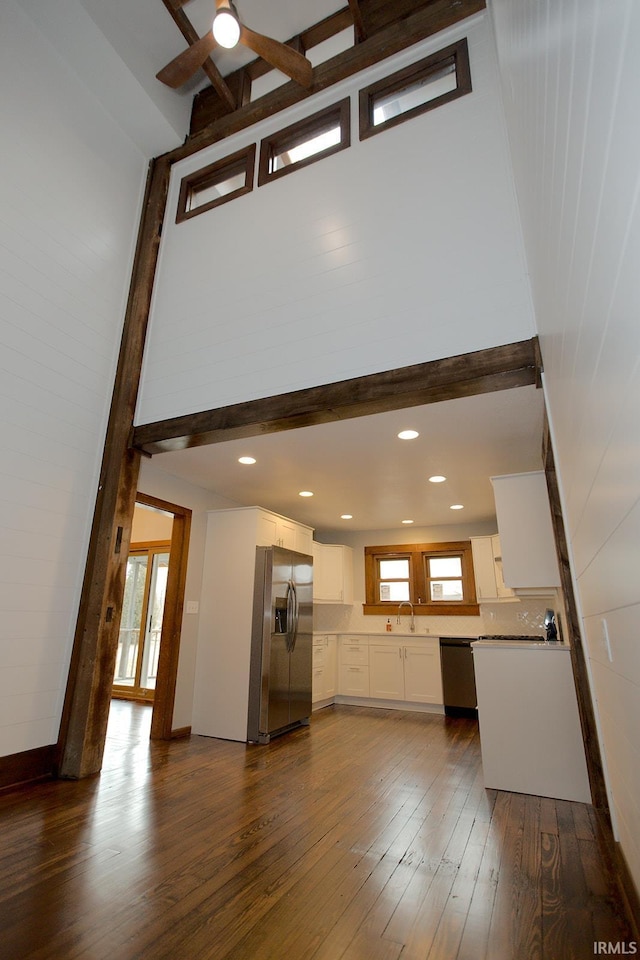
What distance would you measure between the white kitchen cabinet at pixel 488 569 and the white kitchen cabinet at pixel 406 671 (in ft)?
3.01

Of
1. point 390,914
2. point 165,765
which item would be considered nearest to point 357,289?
point 390,914

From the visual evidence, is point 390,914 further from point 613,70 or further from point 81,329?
point 81,329

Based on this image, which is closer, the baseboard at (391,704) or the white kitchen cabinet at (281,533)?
the white kitchen cabinet at (281,533)

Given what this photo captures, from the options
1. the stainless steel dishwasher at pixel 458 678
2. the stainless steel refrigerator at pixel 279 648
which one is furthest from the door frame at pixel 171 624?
the stainless steel dishwasher at pixel 458 678

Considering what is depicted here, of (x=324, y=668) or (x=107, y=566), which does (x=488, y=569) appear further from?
(x=107, y=566)

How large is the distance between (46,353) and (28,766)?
2.84m

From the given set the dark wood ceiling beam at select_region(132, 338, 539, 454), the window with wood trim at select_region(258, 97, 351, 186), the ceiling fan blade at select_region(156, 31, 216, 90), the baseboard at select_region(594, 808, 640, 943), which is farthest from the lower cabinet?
the ceiling fan blade at select_region(156, 31, 216, 90)

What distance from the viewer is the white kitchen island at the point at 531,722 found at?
118 inches

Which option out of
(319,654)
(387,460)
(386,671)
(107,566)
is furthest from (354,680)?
(107,566)

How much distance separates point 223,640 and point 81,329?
317 cm

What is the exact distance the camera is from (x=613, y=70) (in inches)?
26.9

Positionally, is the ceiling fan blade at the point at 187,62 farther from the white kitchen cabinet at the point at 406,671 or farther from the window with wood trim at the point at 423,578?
the white kitchen cabinet at the point at 406,671

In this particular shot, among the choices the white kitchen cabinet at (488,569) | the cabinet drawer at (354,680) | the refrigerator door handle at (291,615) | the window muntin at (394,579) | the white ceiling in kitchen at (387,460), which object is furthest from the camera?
the window muntin at (394,579)

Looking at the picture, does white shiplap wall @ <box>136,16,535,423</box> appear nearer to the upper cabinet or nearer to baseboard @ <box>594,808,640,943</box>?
the upper cabinet
